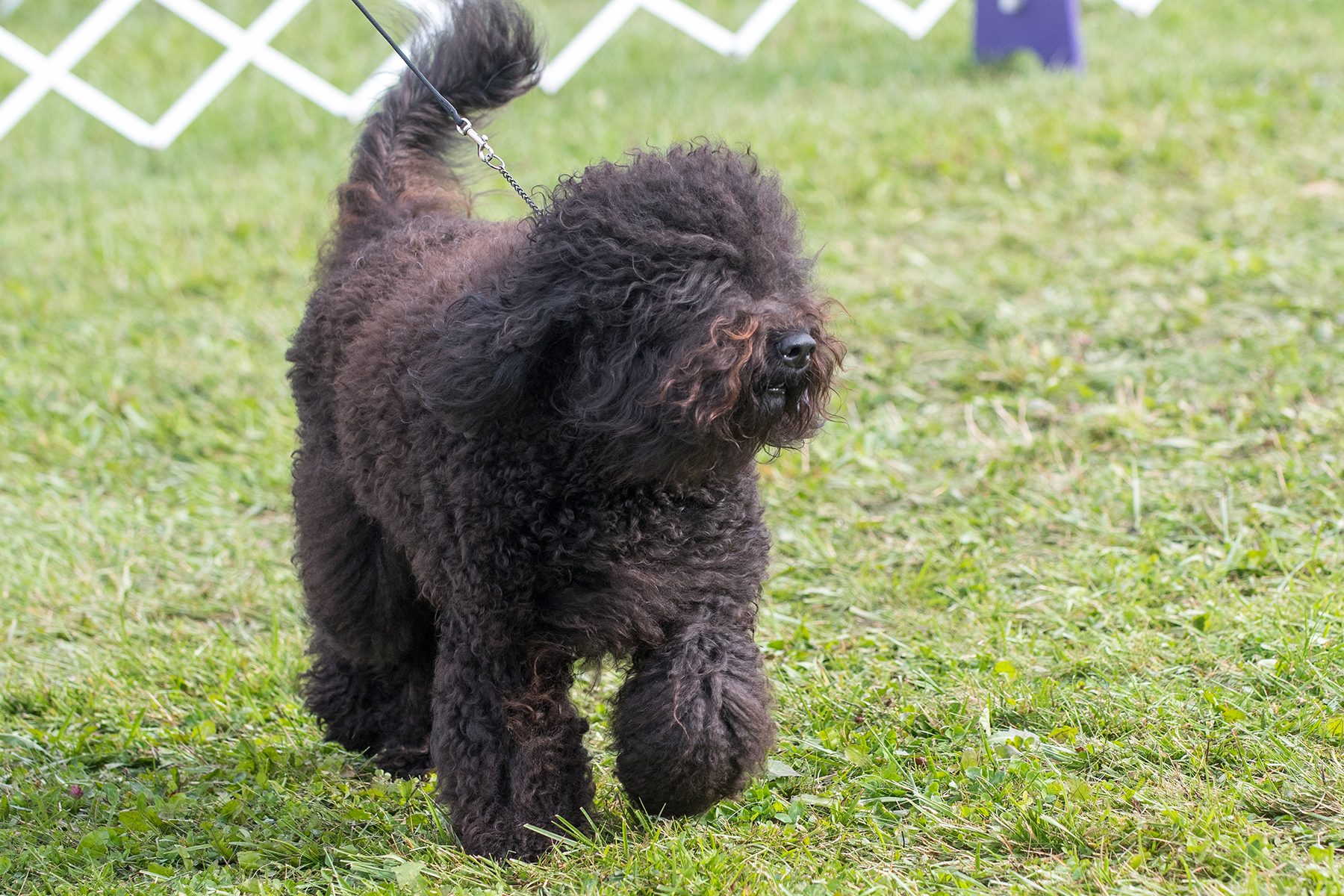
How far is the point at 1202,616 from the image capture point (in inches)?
161

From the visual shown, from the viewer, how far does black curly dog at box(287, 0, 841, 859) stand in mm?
3014

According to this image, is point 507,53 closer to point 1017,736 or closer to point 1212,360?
point 1017,736

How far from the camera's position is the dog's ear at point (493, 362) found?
3016 millimetres

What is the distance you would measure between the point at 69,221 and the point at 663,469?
275 inches

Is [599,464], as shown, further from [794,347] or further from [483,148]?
[483,148]

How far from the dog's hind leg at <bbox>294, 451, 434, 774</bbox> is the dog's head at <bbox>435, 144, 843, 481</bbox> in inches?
34.9

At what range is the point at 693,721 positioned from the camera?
10.1 ft

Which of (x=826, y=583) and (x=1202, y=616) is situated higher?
(x=1202, y=616)

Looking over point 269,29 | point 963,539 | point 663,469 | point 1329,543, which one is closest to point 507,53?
point 663,469

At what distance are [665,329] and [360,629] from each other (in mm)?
1393

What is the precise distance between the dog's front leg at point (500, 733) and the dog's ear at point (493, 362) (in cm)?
45

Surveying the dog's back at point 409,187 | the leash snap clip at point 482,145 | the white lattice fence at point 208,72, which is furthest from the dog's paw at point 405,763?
the white lattice fence at point 208,72

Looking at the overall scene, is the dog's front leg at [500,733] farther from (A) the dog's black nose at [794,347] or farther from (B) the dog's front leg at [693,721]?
(A) the dog's black nose at [794,347]

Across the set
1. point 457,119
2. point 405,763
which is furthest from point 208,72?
point 405,763
